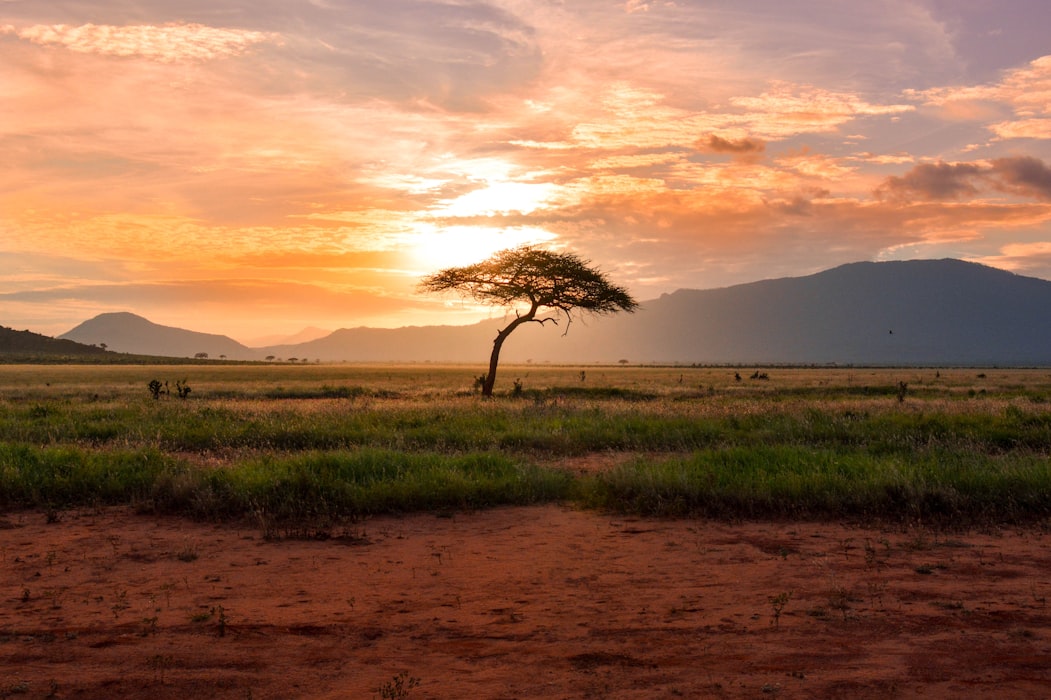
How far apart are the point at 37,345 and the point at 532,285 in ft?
500

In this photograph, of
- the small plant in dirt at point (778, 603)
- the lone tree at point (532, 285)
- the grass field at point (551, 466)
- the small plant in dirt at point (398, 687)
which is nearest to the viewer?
the small plant in dirt at point (398, 687)

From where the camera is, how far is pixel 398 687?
5.42 m

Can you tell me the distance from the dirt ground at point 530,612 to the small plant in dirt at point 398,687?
2 centimetres

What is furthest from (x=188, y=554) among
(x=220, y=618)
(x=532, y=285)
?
(x=532, y=285)

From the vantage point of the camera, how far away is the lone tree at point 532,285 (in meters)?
38.4

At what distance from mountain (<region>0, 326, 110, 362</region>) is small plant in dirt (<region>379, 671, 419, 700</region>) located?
6324 inches

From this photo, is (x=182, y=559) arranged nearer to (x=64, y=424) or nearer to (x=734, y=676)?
(x=734, y=676)

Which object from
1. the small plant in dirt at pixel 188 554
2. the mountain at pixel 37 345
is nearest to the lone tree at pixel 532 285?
the small plant in dirt at pixel 188 554

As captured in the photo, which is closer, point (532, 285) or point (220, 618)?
point (220, 618)

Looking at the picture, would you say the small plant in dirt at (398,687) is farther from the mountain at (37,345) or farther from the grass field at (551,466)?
the mountain at (37,345)

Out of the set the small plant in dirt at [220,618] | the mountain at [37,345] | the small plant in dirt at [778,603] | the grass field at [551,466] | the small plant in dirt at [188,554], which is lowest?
the small plant in dirt at [188,554]

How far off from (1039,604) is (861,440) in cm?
1156

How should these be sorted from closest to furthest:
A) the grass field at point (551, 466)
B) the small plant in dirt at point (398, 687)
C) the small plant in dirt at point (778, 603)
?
the small plant in dirt at point (398, 687) → the small plant in dirt at point (778, 603) → the grass field at point (551, 466)

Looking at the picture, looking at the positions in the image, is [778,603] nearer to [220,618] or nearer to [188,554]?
[220,618]
